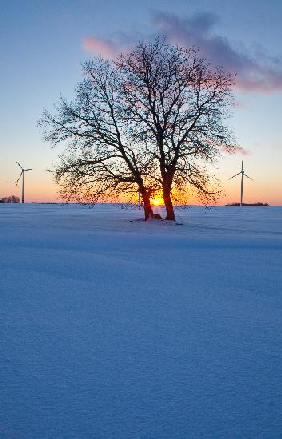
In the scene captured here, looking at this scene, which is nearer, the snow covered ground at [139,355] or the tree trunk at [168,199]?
the snow covered ground at [139,355]

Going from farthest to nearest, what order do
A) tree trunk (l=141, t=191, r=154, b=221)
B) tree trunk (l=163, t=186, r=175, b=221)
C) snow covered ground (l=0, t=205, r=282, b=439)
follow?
1. tree trunk (l=141, t=191, r=154, b=221)
2. tree trunk (l=163, t=186, r=175, b=221)
3. snow covered ground (l=0, t=205, r=282, b=439)

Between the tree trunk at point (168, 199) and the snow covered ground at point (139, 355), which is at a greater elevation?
the tree trunk at point (168, 199)

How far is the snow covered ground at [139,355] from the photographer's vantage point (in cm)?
277

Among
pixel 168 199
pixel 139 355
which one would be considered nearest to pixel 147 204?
pixel 168 199

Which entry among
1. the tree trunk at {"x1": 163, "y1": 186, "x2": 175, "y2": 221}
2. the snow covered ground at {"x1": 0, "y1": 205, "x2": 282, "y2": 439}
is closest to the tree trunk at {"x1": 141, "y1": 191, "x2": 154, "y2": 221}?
the tree trunk at {"x1": 163, "y1": 186, "x2": 175, "y2": 221}

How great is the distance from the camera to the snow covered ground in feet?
9.09

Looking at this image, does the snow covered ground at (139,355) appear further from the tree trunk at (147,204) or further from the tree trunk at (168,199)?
the tree trunk at (147,204)

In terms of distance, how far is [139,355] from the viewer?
3912 mm

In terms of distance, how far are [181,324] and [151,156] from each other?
22.0 meters

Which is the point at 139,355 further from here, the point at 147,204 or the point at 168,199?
the point at 147,204

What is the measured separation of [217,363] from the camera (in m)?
3.76

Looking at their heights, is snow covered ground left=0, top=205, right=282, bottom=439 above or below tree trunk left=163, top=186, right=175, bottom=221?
below

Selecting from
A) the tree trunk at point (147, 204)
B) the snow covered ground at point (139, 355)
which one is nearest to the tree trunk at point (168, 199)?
the tree trunk at point (147, 204)

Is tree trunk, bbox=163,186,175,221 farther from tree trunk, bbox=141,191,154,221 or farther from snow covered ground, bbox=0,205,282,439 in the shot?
snow covered ground, bbox=0,205,282,439
